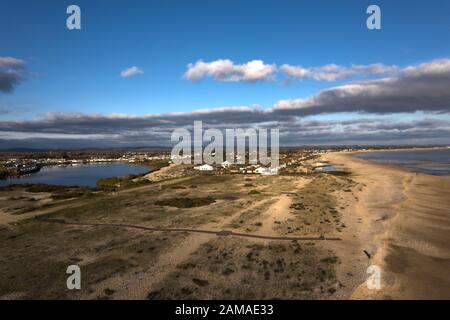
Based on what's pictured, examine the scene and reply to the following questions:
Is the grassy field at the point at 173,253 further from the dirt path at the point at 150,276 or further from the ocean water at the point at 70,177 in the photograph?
the ocean water at the point at 70,177

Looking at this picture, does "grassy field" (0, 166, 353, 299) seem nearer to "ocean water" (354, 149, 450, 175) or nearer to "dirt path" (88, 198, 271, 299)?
"dirt path" (88, 198, 271, 299)

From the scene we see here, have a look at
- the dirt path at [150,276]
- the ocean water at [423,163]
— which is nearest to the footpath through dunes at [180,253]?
the dirt path at [150,276]

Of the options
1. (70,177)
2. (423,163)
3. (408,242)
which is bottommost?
(70,177)

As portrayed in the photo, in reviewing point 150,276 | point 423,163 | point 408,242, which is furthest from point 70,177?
point 423,163

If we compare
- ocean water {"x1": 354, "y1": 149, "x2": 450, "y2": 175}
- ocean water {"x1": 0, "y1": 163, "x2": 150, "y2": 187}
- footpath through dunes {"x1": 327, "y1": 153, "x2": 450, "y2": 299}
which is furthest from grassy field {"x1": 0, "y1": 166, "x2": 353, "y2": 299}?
ocean water {"x1": 354, "y1": 149, "x2": 450, "y2": 175}

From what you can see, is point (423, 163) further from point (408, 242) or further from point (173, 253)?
point (173, 253)

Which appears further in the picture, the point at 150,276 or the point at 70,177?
the point at 70,177

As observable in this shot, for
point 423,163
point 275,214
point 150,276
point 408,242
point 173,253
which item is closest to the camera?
point 150,276

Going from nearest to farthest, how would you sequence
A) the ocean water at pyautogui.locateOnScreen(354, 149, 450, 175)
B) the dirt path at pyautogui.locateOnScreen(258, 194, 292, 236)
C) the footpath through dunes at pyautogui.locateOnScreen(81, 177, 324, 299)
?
the footpath through dunes at pyautogui.locateOnScreen(81, 177, 324, 299)
the dirt path at pyautogui.locateOnScreen(258, 194, 292, 236)
the ocean water at pyautogui.locateOnScreen(354, 149, 450, 175)
